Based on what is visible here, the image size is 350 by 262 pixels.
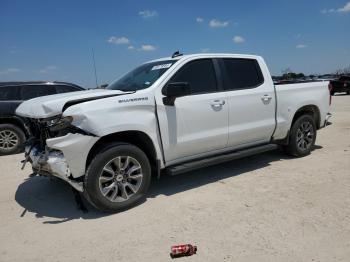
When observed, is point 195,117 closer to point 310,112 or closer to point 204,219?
point 204,219

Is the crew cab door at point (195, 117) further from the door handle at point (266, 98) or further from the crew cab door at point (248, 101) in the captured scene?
the door handle at point (266, 98)

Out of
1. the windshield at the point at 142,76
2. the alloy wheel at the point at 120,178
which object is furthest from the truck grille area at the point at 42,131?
the windshield at the point at 142,76

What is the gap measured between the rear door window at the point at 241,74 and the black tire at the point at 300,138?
1297 mm

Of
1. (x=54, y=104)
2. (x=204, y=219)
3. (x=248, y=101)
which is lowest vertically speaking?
(x=204, y=219)

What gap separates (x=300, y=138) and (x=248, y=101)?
70.5 inches

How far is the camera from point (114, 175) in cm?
444

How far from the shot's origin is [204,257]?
10.8 feet

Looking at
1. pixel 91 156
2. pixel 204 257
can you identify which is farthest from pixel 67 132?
pixel 204 257

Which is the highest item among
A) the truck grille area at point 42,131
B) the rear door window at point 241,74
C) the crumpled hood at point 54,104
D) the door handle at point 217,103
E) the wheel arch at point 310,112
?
the rear door window at point 241,74

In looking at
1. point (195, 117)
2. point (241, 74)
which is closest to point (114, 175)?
point (195, 117)

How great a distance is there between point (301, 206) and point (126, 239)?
2.21m

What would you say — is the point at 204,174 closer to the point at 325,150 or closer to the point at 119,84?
the point at 119,84

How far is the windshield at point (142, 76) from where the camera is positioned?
4991mm

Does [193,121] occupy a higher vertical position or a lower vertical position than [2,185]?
higher
